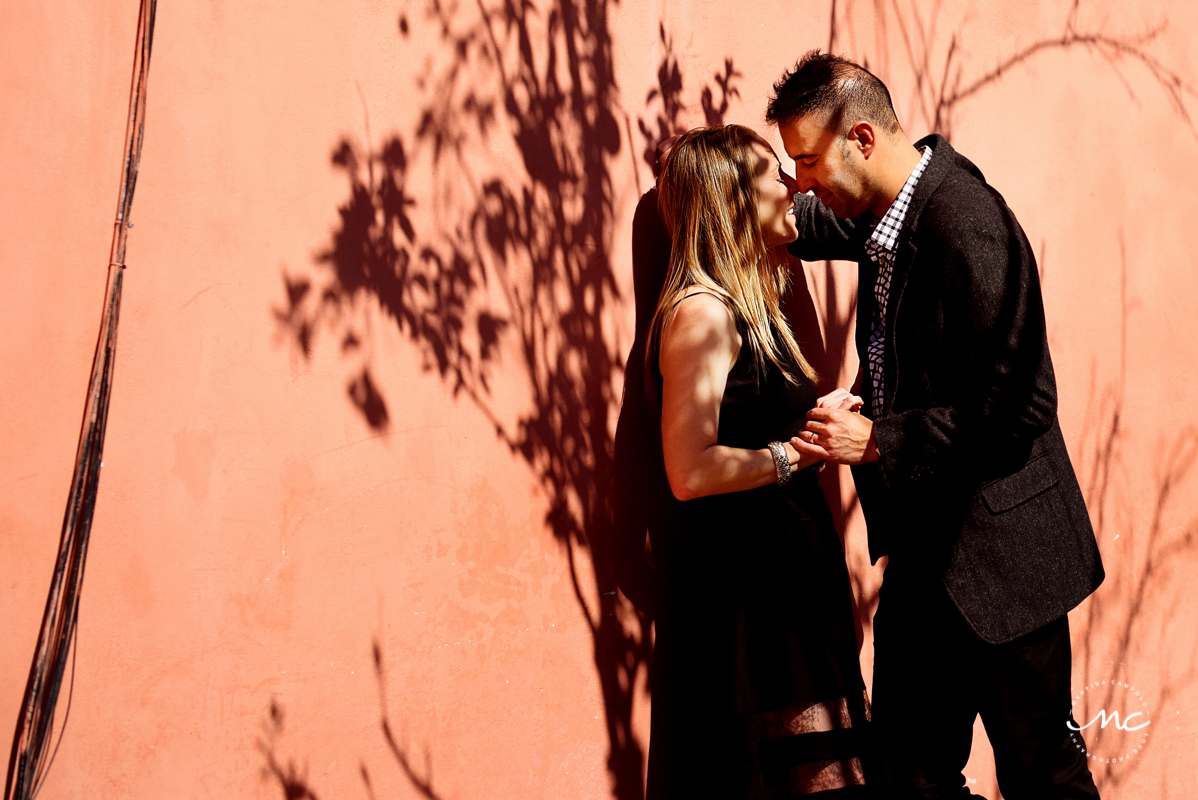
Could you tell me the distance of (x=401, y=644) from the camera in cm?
253

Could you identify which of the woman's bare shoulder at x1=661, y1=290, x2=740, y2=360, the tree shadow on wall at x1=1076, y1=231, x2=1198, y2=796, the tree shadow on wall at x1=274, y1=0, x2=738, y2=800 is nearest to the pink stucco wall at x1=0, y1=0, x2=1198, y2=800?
the tree shadow on wall at x1=274, y1=0, x2=738, y2=800

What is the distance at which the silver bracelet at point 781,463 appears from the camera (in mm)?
2529

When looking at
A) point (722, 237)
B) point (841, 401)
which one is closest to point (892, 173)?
point (722, 237)

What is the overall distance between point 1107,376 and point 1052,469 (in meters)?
1.91

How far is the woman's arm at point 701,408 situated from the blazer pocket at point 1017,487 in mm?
559

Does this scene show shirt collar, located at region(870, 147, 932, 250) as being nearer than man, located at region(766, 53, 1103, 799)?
No

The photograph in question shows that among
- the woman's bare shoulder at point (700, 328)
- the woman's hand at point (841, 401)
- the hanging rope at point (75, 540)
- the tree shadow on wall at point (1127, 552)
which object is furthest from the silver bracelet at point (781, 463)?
the tree shadow on wall at point (1127, 552)

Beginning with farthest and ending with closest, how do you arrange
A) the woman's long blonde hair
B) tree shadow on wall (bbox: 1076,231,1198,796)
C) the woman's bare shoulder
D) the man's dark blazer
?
tree shadow on wall (bbox: 1076,231,1198,796) → the woman's long blonde hair → the woman's bare shoulder → the man's dark blazer

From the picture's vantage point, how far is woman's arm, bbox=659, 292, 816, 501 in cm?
246

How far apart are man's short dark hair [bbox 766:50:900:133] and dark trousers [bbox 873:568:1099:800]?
137 cm

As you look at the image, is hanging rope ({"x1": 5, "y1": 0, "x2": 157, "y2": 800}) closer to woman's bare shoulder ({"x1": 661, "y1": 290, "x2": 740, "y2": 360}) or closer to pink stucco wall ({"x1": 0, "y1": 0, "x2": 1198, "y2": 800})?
pink stucco wall ({"x1": 0, "y1": 0, "x2": 1198, "y2": 800})

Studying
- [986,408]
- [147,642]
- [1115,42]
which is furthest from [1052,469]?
[1115,42]

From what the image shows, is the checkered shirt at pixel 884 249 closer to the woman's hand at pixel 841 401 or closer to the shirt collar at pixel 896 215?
the shirt collar at pixel 896 215

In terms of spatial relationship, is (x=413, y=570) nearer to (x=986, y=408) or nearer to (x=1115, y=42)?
(x=986, y=408)
